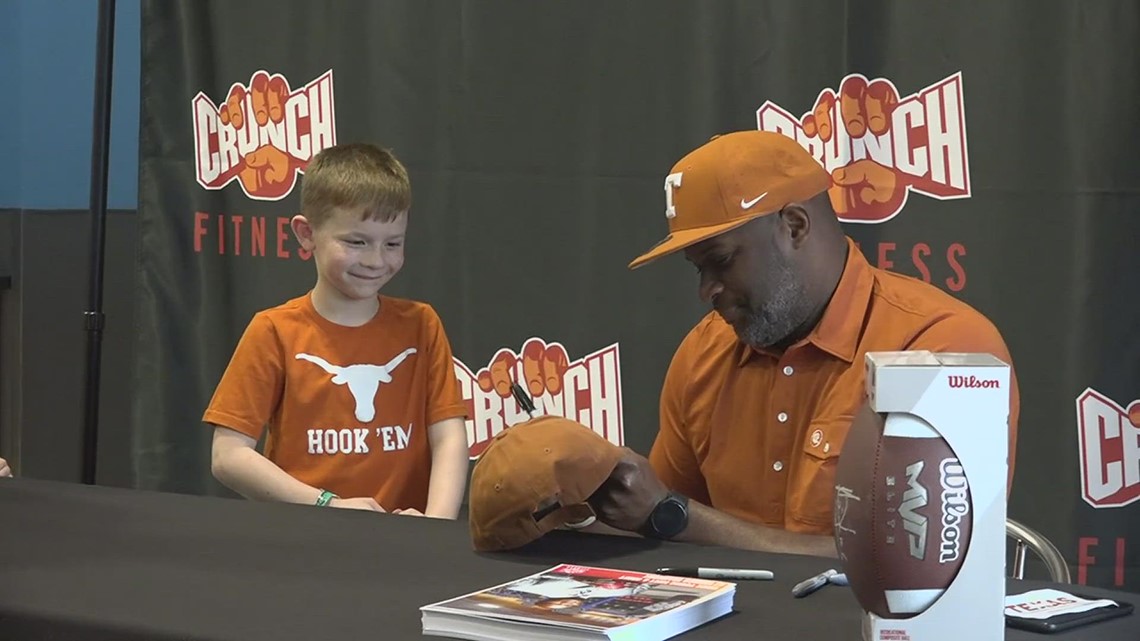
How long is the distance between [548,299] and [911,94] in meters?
0.86

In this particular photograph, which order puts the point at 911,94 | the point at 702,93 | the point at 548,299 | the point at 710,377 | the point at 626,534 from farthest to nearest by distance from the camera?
the point at 548,299
the point at 702,93
the point at 911,94
the point at 710,377
the point at 626,534

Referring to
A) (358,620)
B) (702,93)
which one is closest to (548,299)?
(702,93)

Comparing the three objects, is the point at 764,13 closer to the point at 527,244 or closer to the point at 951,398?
the point at 527,244

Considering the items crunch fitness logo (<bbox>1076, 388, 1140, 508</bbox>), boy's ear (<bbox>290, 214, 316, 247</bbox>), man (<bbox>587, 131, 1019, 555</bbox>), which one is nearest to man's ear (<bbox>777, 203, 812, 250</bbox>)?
man (<bbox>587, 131, 1019, 555</bbox>)

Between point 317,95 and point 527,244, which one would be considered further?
point 317,95

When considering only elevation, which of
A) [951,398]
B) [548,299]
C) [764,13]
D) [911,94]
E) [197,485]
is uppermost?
[764,13]

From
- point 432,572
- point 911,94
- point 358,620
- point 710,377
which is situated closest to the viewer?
point 358,620

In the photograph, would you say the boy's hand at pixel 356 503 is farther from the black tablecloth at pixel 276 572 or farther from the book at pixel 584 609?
the book at pixel 584 609

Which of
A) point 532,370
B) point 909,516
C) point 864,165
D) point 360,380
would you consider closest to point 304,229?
point 360,380

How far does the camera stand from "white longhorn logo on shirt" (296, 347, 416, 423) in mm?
2053

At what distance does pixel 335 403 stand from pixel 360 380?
0.05m

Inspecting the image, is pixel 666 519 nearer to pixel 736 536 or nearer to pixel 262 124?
pixel 736 536

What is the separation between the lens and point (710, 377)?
180 centimetres

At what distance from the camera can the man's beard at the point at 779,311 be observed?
5.43ft
